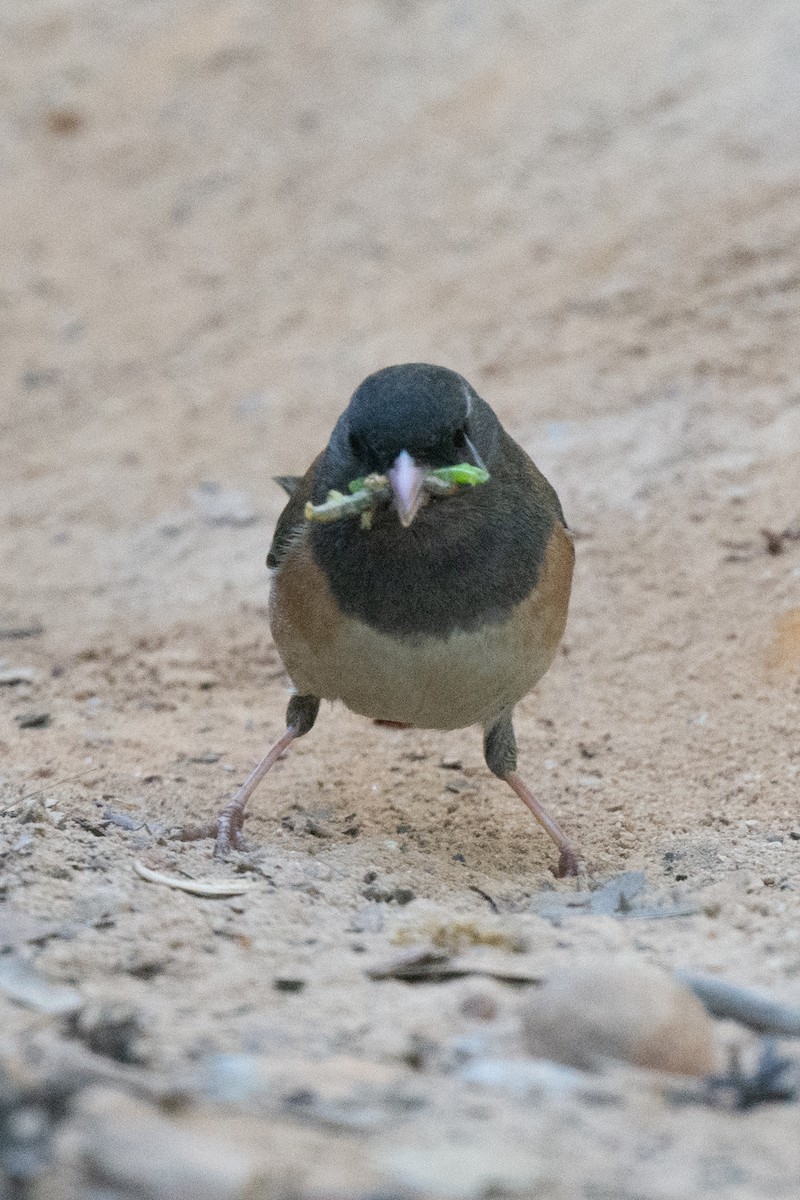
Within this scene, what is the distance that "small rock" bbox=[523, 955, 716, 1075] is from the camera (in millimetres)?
1995

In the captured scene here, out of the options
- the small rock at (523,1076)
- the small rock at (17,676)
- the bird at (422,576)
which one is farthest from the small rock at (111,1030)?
the small rock at (17,676)

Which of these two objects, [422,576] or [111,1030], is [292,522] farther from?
[111,1030]

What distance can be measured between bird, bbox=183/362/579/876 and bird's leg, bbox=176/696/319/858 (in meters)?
0.01

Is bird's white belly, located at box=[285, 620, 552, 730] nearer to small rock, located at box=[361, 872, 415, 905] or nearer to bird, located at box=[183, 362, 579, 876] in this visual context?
bird, located at box=[183, 362, 579, 876]

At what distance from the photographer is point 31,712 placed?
4.60 metres

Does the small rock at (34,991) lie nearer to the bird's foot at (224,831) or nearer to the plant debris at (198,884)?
the plant debris at (198,884)

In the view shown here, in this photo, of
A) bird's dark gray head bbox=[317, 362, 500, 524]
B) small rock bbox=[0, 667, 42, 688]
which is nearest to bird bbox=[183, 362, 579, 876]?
bird's dark gray head bbox=[317, 362, 500, 524]

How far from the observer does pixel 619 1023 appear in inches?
79.0

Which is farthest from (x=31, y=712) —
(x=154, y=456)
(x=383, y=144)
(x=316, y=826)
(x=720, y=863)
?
(x=383, y=144)

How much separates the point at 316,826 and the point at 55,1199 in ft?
7.28

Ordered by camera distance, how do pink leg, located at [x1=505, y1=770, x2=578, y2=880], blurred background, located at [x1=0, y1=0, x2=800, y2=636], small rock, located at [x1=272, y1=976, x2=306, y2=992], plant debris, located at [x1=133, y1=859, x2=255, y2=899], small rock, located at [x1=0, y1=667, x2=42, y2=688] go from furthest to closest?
blurred background, located at [x1=0, y1=0, x2=800, y2=636] < small rock, located at [x1=0, y1=667, x2=42, y2=688] < pink leg, located at [x1=505, y1=770, x2=578, y2=880] < plant debris, located at [x1=133, y1=859, x2=255, y2=899] < small rock, located at [x1=272, y1=976, x2=306, y2=992]

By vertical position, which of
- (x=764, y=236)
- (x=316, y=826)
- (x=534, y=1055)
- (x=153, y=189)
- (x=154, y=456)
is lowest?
(x=316, y=826)

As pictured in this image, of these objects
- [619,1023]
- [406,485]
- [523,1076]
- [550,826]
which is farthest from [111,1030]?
[550,826]

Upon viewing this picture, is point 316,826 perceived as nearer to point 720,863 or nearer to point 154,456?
point 720,863
